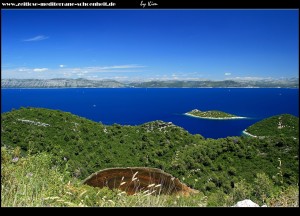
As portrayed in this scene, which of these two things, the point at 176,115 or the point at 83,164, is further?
the point at 176,115

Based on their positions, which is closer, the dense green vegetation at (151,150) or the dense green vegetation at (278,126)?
the dense green vegetation at (151,150)

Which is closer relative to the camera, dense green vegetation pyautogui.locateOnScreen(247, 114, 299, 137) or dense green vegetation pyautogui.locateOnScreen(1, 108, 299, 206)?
dense green vegetation pyautogui.locateOnScreen(1, 108, 299, 206)

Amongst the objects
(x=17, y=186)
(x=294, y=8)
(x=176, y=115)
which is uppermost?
(x=294, y=8)

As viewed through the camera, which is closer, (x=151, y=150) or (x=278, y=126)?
(x=151, y=150)

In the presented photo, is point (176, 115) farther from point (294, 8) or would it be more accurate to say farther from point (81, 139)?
point (294, 8)

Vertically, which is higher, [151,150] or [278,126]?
[278,126]
